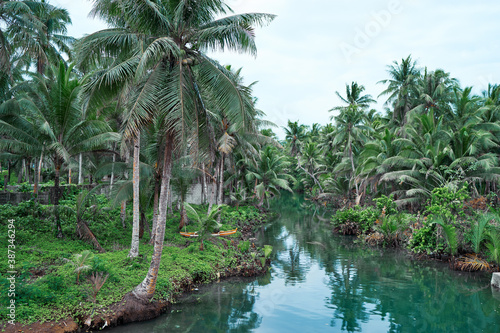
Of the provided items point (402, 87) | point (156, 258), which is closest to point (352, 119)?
point (402, 87)

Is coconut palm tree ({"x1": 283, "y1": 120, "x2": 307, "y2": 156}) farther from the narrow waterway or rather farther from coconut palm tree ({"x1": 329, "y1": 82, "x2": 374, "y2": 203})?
the narrow waterway

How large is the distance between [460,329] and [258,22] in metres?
9.98

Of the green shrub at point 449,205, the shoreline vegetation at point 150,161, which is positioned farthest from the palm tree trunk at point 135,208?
the green shrub at point 449,205

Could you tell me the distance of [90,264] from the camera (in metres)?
9.66

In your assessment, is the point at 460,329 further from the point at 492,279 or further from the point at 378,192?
the point at 378,192

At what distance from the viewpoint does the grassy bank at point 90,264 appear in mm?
8062

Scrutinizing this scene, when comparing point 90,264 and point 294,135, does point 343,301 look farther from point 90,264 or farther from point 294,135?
point 294,135

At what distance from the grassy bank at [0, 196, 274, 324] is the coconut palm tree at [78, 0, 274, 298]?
49.1 inches

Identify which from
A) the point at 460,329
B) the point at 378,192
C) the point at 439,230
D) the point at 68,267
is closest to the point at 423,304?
the point at 460,329

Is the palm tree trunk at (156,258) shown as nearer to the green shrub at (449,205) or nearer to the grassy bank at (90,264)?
the grassy bank at (90,264)

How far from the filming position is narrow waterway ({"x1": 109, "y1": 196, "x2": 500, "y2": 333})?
9.34 m

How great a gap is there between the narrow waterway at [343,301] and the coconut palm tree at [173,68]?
2048 millimetres

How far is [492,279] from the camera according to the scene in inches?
498

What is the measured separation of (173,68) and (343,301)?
29.7 ft
